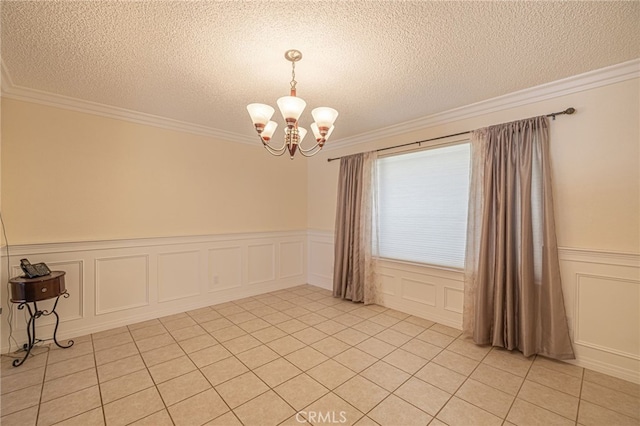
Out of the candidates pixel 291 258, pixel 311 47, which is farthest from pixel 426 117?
pixel 291 258

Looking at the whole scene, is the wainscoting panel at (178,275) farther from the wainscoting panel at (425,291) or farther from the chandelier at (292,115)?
the wainscoting panel at (425,291)

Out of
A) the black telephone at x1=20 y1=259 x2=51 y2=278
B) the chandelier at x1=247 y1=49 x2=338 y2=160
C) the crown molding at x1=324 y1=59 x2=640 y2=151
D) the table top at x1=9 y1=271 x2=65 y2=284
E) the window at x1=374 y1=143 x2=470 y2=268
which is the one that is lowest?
the table top at x1=9 y1=271 x2=65 y2=284

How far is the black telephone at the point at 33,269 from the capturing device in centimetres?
252

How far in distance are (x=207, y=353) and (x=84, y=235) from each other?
2.00m

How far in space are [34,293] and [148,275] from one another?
114cm

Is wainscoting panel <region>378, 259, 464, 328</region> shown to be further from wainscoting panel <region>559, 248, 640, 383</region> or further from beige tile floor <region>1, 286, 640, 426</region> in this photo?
wainscoting panel <region>559, 248, 640, 383</region>

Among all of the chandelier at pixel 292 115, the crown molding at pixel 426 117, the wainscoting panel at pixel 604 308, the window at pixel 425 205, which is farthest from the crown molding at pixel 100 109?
the wainscoting panel at pixel 604 308

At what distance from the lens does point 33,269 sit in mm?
2570

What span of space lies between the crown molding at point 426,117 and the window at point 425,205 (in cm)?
38

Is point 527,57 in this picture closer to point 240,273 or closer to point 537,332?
point 537,332

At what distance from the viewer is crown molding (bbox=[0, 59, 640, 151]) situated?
93.0 inches

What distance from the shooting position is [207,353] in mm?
2705

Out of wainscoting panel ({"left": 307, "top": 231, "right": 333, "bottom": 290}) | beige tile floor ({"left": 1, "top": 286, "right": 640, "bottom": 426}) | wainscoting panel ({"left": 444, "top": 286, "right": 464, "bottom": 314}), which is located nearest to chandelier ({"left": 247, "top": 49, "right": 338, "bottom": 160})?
beige tile floor ({"left": 1, "top": 286, "right": 640, "bottom": 426})

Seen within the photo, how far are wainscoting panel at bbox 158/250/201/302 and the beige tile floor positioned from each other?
0.56 m
